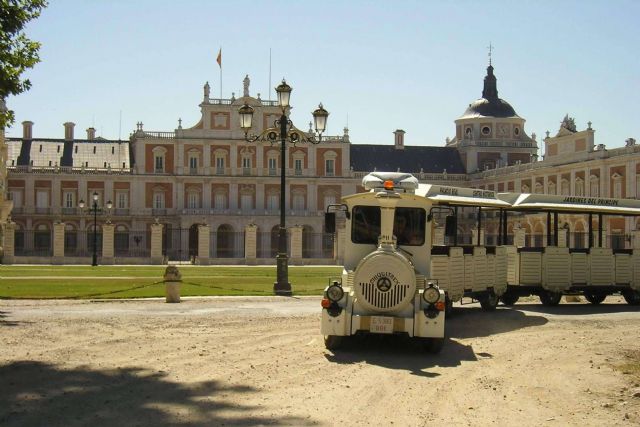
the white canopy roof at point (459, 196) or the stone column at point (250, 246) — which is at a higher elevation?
the white canopy roof at point (459, 196)

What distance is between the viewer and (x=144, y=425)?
8.70m

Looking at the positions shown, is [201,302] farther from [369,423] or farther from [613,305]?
[369,423]

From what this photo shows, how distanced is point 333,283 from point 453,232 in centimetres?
365

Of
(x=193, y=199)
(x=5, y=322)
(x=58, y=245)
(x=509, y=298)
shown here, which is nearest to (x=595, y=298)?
(x=509, y=298)

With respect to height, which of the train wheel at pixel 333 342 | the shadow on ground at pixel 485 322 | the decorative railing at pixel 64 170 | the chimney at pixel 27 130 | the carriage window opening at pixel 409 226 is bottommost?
the shadow on ground at pixel 485 322

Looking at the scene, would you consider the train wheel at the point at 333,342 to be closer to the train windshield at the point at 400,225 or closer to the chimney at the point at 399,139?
the train windshield at the point at 400,225

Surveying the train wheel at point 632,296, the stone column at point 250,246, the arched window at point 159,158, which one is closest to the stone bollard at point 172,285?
the train wheel at point 632,296

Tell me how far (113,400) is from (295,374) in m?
2.64

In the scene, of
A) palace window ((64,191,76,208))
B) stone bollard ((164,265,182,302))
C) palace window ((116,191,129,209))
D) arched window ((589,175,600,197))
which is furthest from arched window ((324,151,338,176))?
stone bollard ((164,265,182,302))

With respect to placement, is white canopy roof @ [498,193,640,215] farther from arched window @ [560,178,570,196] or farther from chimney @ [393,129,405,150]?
chimney @ [393,129,405,150]

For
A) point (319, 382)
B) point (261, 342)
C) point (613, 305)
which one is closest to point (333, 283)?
point (261, 342)

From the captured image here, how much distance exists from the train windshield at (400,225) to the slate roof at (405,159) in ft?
227

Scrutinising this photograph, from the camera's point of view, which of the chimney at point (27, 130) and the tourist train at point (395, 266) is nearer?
the tourist train at point (395, 266)

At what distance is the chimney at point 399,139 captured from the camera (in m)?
87.7
